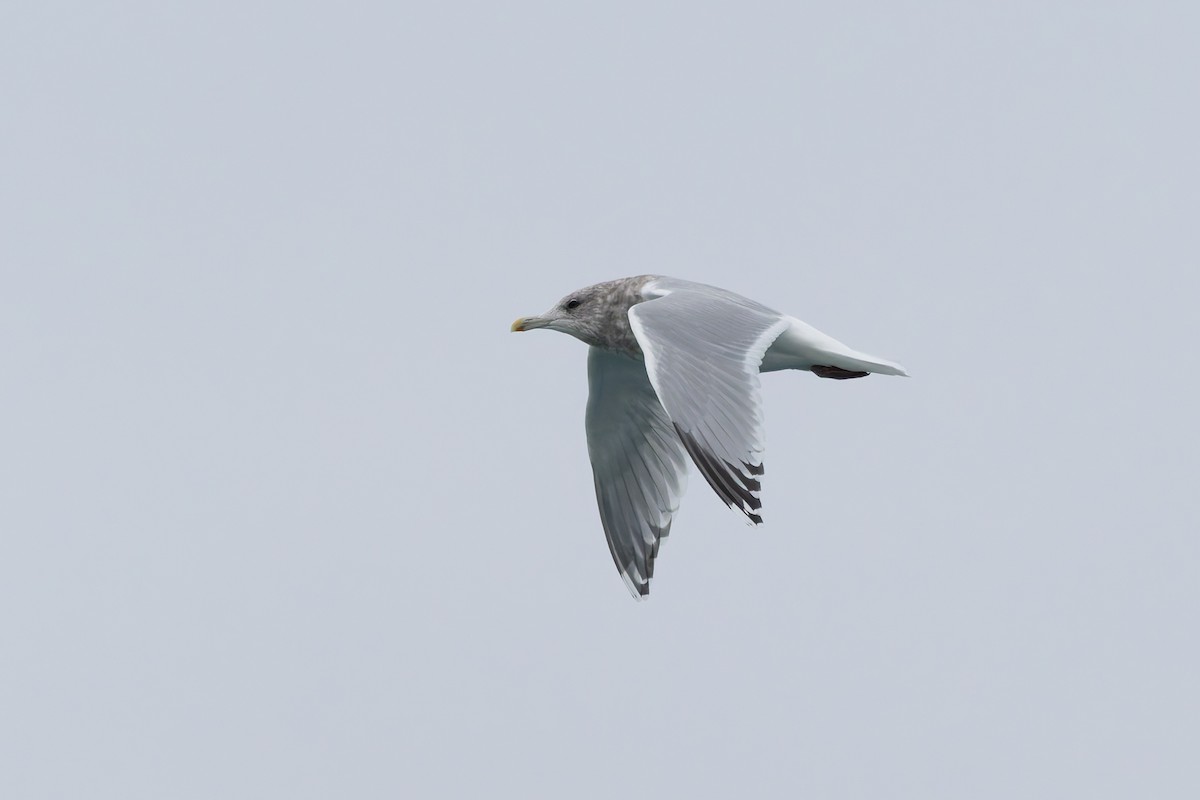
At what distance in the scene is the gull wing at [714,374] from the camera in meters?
8.20

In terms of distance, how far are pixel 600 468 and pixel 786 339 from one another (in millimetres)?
1893

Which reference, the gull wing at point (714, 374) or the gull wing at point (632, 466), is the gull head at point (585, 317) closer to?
the gull wing at point (632, 466)

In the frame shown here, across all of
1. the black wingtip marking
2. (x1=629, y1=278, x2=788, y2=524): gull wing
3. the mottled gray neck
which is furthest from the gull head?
the black wingtip marking

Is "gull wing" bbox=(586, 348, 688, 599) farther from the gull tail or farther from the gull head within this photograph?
the gull tail

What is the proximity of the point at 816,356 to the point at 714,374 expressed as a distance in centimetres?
154

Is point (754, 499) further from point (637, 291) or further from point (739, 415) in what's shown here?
point (637, 291)

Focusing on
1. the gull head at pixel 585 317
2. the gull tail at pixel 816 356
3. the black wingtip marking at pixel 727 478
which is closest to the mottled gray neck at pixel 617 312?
the gull head at pixel 585 317

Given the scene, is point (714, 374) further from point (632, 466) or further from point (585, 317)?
point (632, 466)

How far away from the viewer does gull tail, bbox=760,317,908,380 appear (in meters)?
9.95

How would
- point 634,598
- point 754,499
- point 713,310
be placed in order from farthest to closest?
1. point 634,598
2. point 713,310
3. point 754,499

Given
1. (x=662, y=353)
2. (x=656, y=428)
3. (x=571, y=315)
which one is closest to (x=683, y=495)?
(x=656, y=428)

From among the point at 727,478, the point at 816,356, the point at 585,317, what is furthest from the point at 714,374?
the point at 585,317

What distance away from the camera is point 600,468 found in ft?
37.2

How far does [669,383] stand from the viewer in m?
8.51
